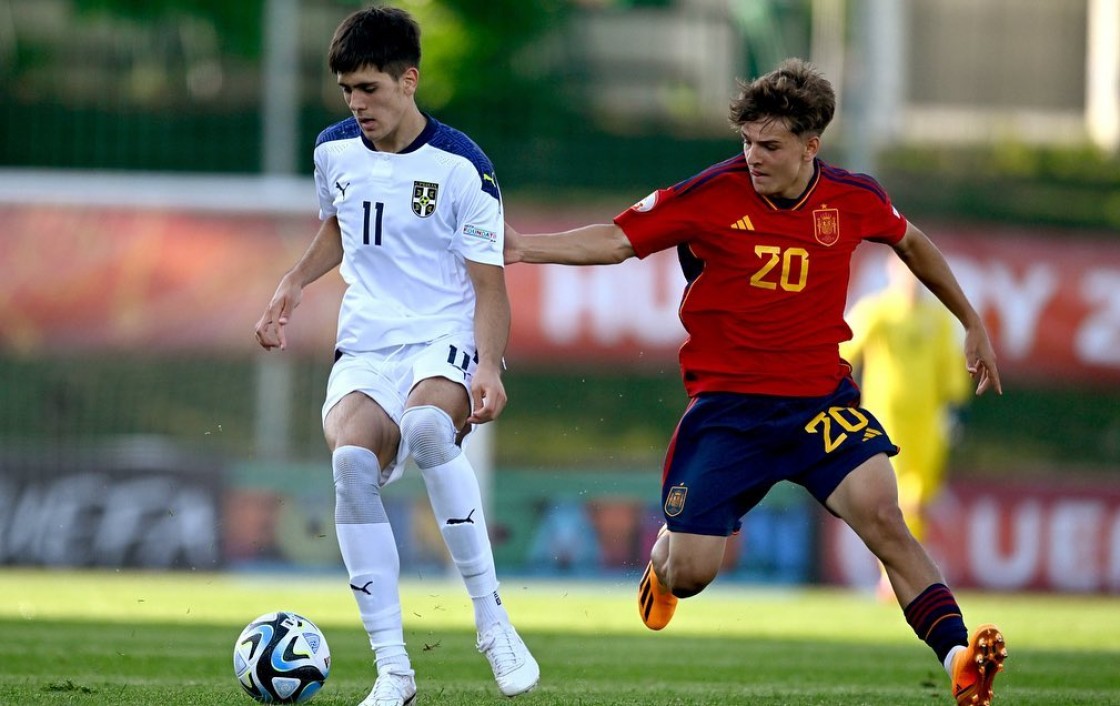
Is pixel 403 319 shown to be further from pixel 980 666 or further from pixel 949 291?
pixel 980 666

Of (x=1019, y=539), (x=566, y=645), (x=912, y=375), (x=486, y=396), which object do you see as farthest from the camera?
(x=1019, y=539)

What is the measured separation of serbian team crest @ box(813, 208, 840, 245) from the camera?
5.86m

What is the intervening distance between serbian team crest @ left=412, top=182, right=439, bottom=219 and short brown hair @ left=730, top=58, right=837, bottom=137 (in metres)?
1.04

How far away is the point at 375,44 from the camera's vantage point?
556 centimetres

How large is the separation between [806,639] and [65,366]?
7386 mm

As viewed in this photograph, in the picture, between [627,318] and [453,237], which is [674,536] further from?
[627,318]

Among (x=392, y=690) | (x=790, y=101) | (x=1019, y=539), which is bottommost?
(x=1019, y=539)

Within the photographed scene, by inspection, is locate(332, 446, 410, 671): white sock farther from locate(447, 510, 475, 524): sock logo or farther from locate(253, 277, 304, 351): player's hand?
locate(253, 277, 304, 351): player's hand

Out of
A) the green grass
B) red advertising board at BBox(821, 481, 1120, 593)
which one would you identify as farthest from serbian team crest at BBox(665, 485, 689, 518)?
red advertising board at BBox(821, 481, 1120, 593)

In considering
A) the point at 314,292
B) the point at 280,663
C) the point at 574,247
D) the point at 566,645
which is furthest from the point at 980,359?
the point at 314,292

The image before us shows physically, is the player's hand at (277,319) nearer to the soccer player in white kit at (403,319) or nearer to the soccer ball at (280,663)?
the soccer player in white kit at (403,319)

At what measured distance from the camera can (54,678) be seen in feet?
20.6

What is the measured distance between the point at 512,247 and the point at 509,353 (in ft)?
29.5

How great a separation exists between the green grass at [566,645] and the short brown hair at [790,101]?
1981mm
